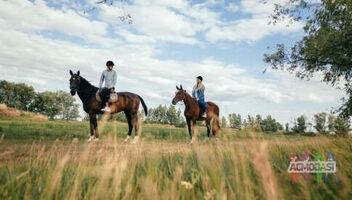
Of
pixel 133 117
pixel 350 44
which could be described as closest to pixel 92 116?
pixel 133 117

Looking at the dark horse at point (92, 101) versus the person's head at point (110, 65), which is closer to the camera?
the dark horse at point (92, 101)

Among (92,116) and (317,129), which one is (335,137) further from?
(92,116)

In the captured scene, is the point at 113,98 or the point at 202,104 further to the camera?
the point at 202,104

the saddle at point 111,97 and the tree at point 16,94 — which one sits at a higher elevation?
the tree at point 16,94

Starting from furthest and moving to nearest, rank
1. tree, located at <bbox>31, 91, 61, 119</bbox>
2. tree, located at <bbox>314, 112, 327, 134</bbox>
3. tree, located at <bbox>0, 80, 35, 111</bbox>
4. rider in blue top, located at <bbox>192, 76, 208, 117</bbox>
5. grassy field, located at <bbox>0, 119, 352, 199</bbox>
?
tree, located at <bbox>31, 91, 61, 119</bbox>, tree, located at <bbox>0, 80, 35, 111</bbox>, rider in blue top, located at <bbox>192, 76, 208, 117</bbox>, tree, located at <bbox>314, 112, 327, 134</bbox>, grassy field, located at <bbox>0, 119, 352, 199</bbox>

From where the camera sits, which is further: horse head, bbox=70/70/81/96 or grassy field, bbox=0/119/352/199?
horse head, bbox=70/70/81/96

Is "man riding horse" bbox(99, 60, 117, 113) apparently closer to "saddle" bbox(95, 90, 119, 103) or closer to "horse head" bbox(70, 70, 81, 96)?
"saddle" bbox(95, 90, 119, 103)

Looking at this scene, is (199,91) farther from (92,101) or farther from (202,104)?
(92,101)

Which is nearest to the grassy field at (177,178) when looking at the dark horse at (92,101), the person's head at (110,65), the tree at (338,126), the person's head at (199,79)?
the tree at (338,126)

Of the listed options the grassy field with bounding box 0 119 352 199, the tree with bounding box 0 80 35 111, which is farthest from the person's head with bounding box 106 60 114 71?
the tree with bounding box 0 80 35 111

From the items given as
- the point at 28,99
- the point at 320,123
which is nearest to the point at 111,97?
the point at 320,123

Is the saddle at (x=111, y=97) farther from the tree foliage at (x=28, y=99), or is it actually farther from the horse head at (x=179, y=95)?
the tree foliage at (x=28, y=99)

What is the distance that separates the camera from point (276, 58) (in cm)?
1638

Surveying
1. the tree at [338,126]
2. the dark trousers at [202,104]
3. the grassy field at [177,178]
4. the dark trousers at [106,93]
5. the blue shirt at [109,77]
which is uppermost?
the blue shirt at [109,77]
